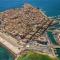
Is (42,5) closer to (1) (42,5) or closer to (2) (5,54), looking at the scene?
(1) (42,5)

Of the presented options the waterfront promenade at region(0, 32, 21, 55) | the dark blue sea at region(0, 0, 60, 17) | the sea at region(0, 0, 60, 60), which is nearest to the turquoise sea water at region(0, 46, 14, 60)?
the waterfront promenade at region(0, 32, 21, 55)

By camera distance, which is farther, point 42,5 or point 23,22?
point 42,5

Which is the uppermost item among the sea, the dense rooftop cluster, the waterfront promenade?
the sea

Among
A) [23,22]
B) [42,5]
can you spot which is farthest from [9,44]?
[42,5]

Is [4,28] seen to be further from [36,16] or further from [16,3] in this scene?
[16,3]

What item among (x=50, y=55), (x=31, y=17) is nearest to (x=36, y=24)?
(x=31, y=17)

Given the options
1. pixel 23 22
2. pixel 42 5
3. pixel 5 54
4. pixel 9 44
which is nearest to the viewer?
pixel 5 54

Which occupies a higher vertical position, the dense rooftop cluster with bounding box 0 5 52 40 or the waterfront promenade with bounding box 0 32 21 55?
the dense rooftop cluster with bounding box 0 5 52 40

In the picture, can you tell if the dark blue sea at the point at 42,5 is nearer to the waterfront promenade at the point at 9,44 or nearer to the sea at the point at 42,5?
the sea at the point at 42,5

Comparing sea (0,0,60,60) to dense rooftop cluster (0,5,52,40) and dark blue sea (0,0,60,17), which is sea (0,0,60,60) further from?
dense rooftop cluster (0,5,52,40)
